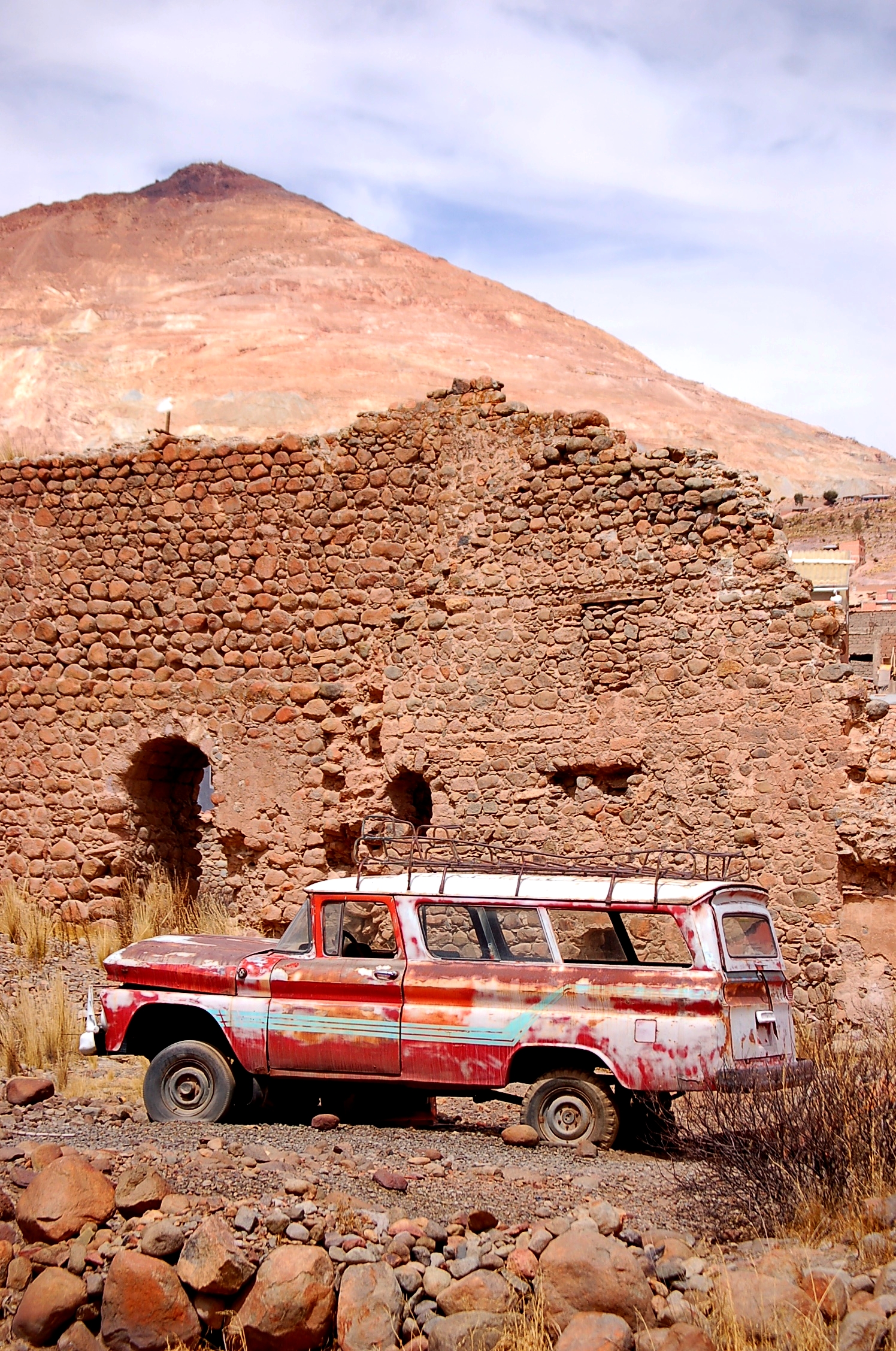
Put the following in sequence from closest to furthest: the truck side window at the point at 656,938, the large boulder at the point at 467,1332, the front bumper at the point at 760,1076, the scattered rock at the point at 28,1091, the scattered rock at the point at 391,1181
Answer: the large boulder at the point at 467,1332 → the scattered rock at the point at 391,1181 → the front bumper at the point at 760,1076 → the scattered rock at the point at 28,1091 → the truck side window at the point at 656,938

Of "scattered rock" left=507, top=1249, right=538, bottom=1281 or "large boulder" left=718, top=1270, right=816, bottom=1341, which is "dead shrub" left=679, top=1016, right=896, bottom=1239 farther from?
"scattered rock" left=507, top=1249, right=538, bottom=1281

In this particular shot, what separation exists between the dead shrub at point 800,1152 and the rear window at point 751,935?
861mm

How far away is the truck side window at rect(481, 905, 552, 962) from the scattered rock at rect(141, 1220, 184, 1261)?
2.43m

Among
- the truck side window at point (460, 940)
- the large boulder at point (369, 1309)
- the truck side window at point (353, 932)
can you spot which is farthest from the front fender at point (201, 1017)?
the large boulder at point (369, 1309)

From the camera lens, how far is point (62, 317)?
63.6 m

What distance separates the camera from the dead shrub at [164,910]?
11125mm

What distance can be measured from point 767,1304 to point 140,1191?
2663 millimetres

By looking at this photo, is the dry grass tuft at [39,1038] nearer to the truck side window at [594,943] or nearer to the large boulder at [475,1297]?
the truck side window at [594,943]

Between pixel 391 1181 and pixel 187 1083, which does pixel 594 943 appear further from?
pixel 187 1083

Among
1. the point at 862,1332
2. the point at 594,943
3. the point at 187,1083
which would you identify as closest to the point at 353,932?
the point at 187,1083

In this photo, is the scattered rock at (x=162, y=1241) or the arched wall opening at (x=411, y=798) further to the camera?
the arched wall opening at (x=411, y=798)

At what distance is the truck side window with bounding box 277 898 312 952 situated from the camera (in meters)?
7.25

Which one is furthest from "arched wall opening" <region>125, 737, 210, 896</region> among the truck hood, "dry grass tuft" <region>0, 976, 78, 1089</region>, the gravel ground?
the gravel ground

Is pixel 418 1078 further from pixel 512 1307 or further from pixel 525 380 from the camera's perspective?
pixel 525 380
